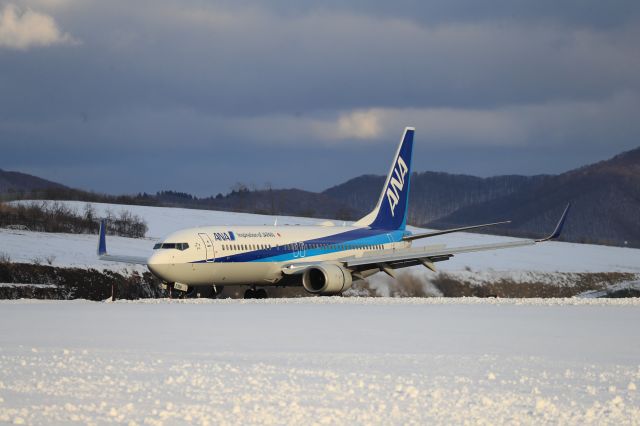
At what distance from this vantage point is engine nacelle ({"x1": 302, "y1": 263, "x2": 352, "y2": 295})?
4738cm

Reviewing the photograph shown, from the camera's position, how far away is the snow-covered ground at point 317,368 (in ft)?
44.9

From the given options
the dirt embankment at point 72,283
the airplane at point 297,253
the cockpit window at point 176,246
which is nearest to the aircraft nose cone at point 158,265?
the airplane at point 297,253

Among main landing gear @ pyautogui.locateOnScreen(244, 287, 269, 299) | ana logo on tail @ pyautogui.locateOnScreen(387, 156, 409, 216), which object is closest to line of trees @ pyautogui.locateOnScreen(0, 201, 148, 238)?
ana logo on tail @ pyautogui.locateOnScreen(387, 156, 409, 216)

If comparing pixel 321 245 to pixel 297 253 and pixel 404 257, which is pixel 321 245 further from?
pixel 404 257

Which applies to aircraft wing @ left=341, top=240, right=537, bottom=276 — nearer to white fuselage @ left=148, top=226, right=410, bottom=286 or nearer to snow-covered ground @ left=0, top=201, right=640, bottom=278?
white fuselage @ left=148, top=226, right=410, bottom=286

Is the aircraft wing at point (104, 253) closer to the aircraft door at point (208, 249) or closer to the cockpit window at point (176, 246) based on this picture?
the cockpit window at point (176, 246)

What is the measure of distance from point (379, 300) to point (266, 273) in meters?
7.34

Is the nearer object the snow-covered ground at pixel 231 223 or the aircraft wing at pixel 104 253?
the aircraft wing at pixel 104 253

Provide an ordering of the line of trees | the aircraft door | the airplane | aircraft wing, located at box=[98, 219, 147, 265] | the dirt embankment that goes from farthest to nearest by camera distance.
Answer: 1. the line of trees
2. the dirt embankment
3. aircraft wing, located at box=[98, 219, 147, 265]
4. the aircraft door
5. the airplane

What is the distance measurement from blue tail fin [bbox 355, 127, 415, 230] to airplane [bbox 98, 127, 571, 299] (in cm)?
5

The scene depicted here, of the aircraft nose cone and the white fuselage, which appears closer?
the aircraft nose cone

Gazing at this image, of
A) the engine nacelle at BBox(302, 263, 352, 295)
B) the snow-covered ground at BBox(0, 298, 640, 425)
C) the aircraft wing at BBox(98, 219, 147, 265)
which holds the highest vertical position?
the aircraft wing at BBox(98, 219, 147, 265)

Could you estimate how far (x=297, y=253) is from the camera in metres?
49.8

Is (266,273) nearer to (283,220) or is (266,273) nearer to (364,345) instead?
(364,345)
